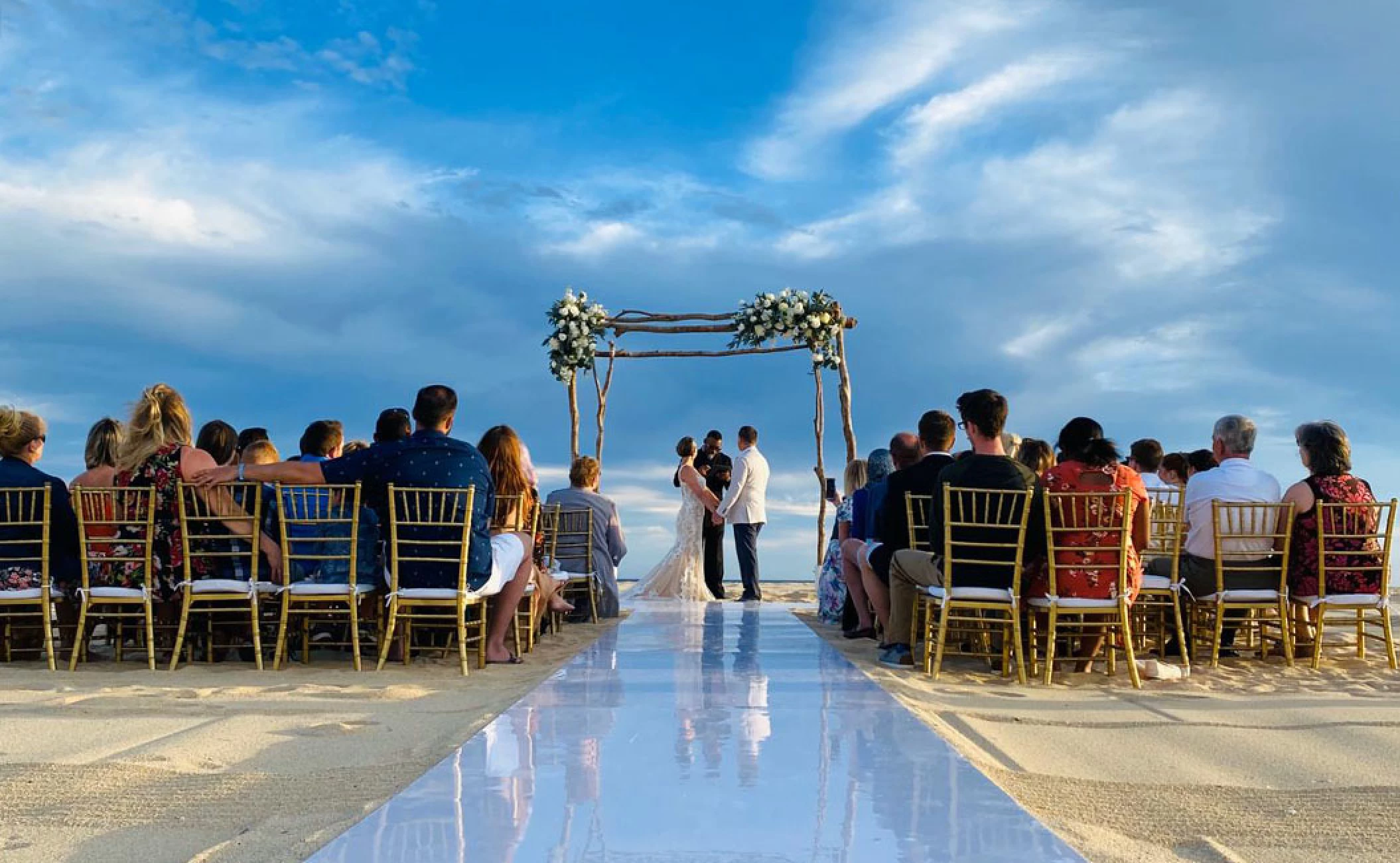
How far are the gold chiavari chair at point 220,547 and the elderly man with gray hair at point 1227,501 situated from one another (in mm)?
5323

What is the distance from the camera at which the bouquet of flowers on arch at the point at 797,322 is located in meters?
14.7

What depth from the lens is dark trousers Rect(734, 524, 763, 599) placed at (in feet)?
43.3

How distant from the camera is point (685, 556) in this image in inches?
529

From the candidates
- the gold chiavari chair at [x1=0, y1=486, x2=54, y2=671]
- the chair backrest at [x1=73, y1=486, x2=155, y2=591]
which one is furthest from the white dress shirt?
the gold chiavari chair at [x1=0, y1=486, x2=54, y2=671]

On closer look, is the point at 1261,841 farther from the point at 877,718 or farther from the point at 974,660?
the point at 974,660

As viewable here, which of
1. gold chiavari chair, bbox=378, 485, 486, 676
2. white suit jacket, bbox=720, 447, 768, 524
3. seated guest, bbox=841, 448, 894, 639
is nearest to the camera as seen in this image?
gold chiavari chair, bbox=378, 485, 486, 676

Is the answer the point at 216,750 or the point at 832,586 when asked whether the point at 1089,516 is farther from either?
the point at 216,750

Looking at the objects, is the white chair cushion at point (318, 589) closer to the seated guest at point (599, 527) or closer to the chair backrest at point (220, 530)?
the chair backrest at point (220, 530)

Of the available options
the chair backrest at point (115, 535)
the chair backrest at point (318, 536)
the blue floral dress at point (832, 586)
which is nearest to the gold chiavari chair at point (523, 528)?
the chair backrest at point (318, 536)

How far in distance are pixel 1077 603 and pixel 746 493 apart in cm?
696

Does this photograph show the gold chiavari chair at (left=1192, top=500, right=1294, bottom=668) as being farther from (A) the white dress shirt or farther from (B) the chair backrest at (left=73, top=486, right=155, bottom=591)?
(B) the chair backrest at (left=73, top=486, right=155, bottom=591)

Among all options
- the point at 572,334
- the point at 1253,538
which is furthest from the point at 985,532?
the point at 572,334

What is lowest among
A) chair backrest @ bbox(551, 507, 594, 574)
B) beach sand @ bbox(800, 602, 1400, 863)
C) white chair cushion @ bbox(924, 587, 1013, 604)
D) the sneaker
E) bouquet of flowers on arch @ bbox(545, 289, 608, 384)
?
beach sand @ bbox(800, 602, 1400, 863)

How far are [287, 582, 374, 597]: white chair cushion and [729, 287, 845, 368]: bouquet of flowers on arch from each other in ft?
29.1
